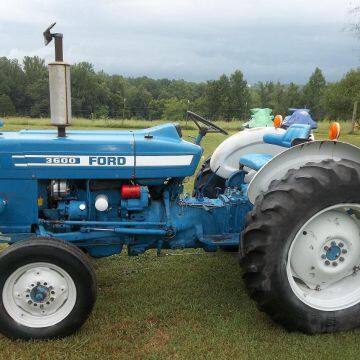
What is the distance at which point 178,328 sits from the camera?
3.15 meters

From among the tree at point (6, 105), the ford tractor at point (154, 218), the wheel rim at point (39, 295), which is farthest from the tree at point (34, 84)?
the wheel rim at point (39, 295)

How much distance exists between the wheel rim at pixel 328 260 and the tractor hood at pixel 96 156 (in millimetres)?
946

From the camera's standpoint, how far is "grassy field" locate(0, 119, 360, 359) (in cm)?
285

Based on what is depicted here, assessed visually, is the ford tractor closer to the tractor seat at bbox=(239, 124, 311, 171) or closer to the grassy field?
the tractor seat at bbox=(239, 124, 311, 171)

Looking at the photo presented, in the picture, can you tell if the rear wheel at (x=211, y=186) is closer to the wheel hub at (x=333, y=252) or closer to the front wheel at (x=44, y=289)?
the wheel hub at (x=333, y=252)

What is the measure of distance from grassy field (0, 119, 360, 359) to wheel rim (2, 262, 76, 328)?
152mm

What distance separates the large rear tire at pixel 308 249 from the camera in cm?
291

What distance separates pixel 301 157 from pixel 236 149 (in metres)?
1.25

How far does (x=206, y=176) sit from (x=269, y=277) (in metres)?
1.80

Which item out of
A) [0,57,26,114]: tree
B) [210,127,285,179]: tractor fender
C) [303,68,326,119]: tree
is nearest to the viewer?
[210,127,285,179]: tractor fender

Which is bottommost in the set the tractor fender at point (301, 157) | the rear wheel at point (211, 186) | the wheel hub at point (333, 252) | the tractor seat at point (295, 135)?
the wheel hub at point (333, 252)

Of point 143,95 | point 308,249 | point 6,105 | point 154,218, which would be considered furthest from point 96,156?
A: point 143,95

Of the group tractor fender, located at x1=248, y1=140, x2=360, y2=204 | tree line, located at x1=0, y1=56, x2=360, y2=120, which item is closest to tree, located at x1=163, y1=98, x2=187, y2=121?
tree line, located at x1=0, y1=56, x2=360, y2=120

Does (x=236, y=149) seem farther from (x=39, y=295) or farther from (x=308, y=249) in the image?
(x=39, y=295)
